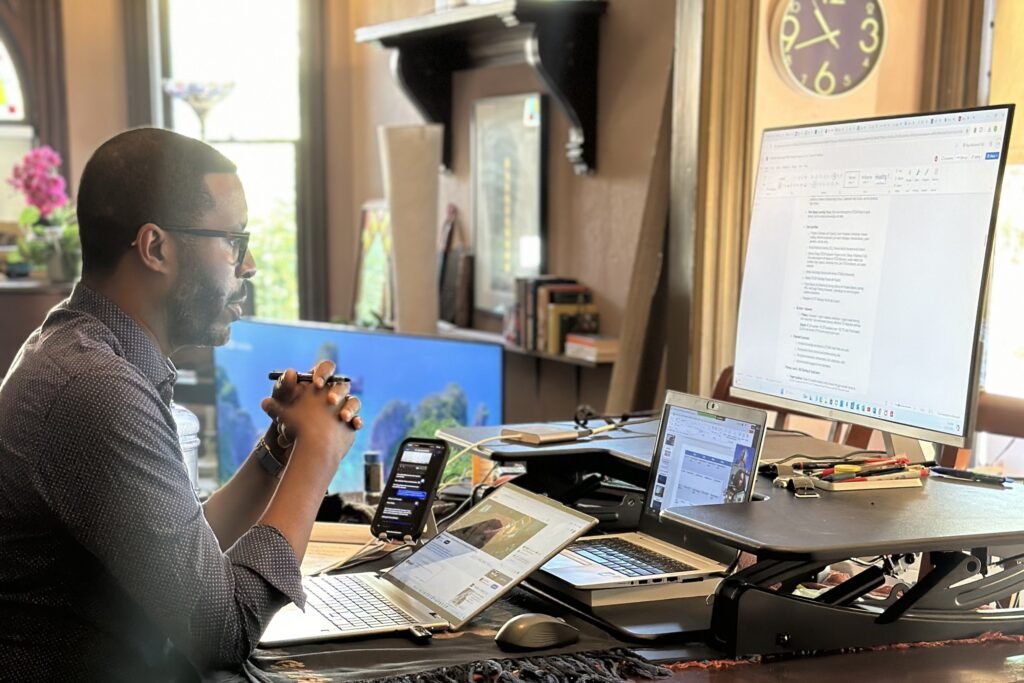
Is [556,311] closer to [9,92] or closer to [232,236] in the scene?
[232,236]

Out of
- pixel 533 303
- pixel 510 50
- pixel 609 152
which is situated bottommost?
pixel 533 303

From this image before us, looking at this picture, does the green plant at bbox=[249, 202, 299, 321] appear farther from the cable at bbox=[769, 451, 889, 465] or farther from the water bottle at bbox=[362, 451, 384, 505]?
the cable at bbox=[769, 451, 889, 465]

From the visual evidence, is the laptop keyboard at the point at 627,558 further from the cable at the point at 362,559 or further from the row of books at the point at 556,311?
the row of books at the point at 556,311

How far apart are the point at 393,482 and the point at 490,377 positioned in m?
1.28

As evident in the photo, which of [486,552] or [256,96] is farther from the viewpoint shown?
[256,96]

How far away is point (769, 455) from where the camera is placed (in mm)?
1746

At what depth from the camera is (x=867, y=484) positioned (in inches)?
60.0

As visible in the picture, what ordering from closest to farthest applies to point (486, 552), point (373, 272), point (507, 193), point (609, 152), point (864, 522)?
point (864, 522), point (486, 552), point (609, 152), point (507, 193), point (373, 272)

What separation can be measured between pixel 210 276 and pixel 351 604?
1.58ft

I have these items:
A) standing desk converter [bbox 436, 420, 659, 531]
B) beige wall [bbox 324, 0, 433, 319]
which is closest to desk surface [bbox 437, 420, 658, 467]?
standing desk converter [bbox 436, 420, 659, 531]

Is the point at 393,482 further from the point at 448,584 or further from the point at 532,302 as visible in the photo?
the point at 532,302

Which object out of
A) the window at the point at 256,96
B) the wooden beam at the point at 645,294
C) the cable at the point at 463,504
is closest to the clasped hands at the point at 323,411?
the cable at the point at 463,504

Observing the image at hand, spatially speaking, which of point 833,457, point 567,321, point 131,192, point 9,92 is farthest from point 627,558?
point 9,92

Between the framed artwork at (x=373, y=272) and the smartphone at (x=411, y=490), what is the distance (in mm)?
2836
